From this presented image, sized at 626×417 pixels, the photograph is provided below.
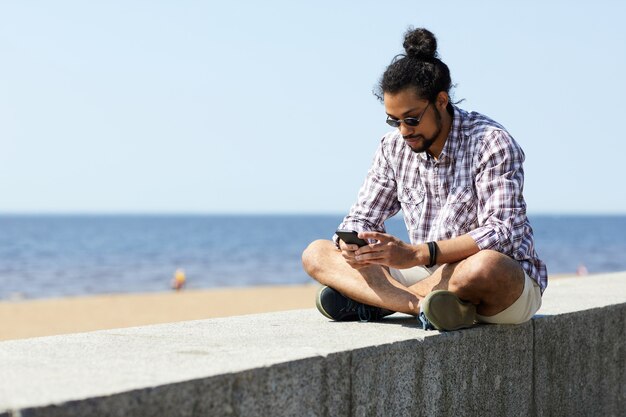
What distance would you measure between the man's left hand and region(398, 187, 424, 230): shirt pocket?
1.47 ft

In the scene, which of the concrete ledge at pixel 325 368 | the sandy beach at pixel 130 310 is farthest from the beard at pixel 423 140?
the sandy beach at pixel 130 310

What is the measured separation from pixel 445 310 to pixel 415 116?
866 mm

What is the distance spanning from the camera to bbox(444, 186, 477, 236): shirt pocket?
4.04m

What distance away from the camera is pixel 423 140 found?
3.99 metres

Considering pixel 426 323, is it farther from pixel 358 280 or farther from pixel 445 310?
pixel 358 280

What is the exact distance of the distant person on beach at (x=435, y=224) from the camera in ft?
12.4

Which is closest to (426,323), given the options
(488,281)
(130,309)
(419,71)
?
(488,281)

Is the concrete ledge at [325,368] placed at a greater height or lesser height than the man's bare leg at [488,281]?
lesser

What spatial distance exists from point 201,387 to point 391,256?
1291 millimetres

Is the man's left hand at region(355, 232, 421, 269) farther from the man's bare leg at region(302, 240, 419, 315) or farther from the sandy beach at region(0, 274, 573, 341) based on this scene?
the sandy beach at region(0, 274, 573, 341)

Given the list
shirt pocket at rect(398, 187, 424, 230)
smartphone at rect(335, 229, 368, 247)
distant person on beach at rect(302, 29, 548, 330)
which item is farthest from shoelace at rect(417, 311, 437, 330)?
shirt pocket at rect(398, 187, 424, 230)

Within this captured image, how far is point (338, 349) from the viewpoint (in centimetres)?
316

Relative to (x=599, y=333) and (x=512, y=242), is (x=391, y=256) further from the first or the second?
(x=599, y=333)

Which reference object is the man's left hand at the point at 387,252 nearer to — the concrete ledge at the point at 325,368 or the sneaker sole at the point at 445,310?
the sneaker sole at the point at 445,310
